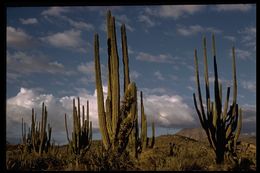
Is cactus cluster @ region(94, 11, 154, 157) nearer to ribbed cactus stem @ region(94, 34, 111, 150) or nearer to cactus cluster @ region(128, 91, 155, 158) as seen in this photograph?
ribbed cactus stem @ region(94, 34, 111, 150)

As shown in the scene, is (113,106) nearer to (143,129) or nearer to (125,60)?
(125,60)

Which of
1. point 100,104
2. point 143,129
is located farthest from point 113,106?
point 143,129

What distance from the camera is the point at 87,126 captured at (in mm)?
12859

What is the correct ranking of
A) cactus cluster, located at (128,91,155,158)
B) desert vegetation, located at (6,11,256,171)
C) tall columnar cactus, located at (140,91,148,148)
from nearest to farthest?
desert vegetation, located at (6,11,256,171)
cactus cluster, located at (128,91,155,158)
tall columnar cactus, located at (140,91,148,148)

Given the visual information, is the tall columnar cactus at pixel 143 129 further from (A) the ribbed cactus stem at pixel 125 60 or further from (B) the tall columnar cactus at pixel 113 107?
(B) the tall columnar cactus at pixel 113 107

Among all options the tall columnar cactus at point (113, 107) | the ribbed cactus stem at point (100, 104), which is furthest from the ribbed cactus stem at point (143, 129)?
the ribbed cactus stem at point (100, 104)

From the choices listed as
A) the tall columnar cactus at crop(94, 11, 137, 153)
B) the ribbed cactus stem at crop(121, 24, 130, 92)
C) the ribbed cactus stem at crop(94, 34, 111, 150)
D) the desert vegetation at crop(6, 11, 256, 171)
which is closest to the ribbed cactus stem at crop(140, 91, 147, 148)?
the desert vegetation at crop(6, 11, 256, 171)

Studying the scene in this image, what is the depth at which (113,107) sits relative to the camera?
9.51 m

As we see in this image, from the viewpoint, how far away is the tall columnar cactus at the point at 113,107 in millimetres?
9539

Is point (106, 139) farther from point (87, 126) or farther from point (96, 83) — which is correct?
point (87, 126)

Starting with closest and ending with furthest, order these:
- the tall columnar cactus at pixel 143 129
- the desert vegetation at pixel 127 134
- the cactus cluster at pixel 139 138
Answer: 1. the desert vegetation at pixel 127 134
2. the cactus cluster at pixel 139 138
3. the tall columnar cactus at pixel 143 129

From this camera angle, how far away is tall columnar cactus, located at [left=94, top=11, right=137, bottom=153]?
376 inches

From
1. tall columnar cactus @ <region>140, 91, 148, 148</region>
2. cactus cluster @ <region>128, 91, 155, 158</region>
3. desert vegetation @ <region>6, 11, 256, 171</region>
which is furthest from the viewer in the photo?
tall columnar cactus @ <region>140, 91, 148, 148</region>
